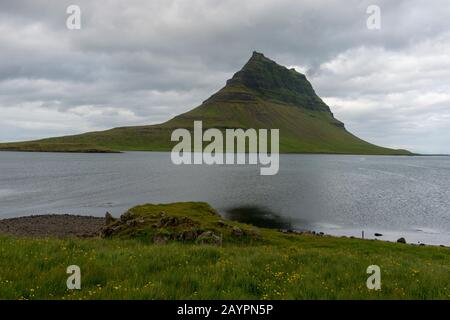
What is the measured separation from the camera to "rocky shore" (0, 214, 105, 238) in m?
55.9

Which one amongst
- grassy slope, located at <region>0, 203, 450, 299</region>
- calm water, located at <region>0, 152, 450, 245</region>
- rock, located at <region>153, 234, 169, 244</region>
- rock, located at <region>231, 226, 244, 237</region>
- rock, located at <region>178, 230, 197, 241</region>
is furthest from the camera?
calm water, located at <region>0, 152, 450, 245</region>

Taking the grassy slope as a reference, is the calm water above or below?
below

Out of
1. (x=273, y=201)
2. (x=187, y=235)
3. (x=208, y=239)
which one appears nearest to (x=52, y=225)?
(x=187, y=235)

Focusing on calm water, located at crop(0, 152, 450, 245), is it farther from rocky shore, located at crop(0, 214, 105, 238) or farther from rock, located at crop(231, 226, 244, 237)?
rock, located at crop(231, 226, 244, 237)

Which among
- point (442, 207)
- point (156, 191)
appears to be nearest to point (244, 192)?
point (156, 191)

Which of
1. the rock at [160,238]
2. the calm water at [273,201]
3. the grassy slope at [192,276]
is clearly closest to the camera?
the grassy slope at [192,276]

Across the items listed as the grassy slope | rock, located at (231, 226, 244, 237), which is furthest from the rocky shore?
the grassy slope

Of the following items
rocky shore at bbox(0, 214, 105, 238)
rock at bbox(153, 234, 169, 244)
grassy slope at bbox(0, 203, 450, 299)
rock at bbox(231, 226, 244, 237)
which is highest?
grassy slope at bbox(0, 203, 450, 299)

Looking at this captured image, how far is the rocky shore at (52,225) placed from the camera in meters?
55.9

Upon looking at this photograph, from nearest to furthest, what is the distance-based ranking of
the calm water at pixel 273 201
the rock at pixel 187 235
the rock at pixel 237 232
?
the rock at pixel 187 235 → the rock at pixel 237 232 → the calm water at pixel 273 201

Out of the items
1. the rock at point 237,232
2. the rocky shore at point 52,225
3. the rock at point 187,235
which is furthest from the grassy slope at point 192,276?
the rocky shore at point 52,225

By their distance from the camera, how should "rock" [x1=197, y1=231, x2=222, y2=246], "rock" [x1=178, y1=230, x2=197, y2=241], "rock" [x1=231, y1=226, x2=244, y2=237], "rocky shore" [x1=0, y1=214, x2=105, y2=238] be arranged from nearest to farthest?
"rock" [x1=197, y1=231, x2=222, y2=246] → "rock" [x1=178, y1=230, x2=197, y2=241] → "rock" [x1=231, y1=226, x2=244, y2=237] → "rocky shore" [x1=0, y1=214, x2=105, y2=238]

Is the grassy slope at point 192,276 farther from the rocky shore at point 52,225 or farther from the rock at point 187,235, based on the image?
the rocky shore at point 52,225
